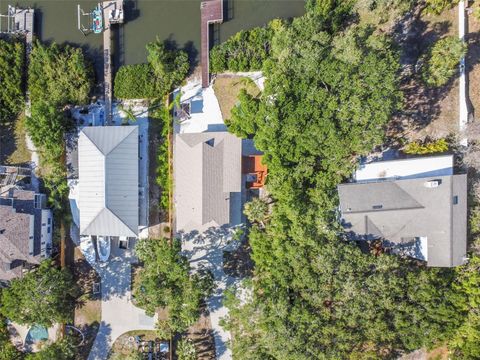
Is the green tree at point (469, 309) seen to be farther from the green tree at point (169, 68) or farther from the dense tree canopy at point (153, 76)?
the dense tree canopy at point (153, 76)

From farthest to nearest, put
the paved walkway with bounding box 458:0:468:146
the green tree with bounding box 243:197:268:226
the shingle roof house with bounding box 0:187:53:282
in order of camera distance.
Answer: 1. the shingle roof house with bounding box 0:187:53:282
2. the green tree with bounding box 243:197:268:226
3. the paved walkway with bounding box 458:0:468:146

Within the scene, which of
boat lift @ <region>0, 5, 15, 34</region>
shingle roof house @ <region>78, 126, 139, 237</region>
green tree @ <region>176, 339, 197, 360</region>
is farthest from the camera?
boat lift @ <region>0, 5, 15, 34</region>

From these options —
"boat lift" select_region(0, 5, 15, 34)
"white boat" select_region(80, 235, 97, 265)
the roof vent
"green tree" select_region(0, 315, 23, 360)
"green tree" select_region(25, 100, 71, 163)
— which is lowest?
"green tree" select_region(0, 315, 23, 360)

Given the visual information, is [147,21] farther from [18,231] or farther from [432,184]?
[432,184]

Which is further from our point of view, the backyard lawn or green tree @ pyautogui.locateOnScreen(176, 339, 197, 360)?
the backyard lawn

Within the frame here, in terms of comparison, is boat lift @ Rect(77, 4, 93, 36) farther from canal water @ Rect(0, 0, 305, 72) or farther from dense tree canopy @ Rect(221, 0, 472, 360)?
dense tree canopy @ Rect(221, 0, 472, 360)

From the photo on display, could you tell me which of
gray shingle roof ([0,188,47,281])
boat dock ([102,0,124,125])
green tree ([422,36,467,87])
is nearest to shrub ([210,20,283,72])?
boat dock ([102,0,124,125])

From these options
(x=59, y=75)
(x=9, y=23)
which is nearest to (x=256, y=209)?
(x=59, y=75)
